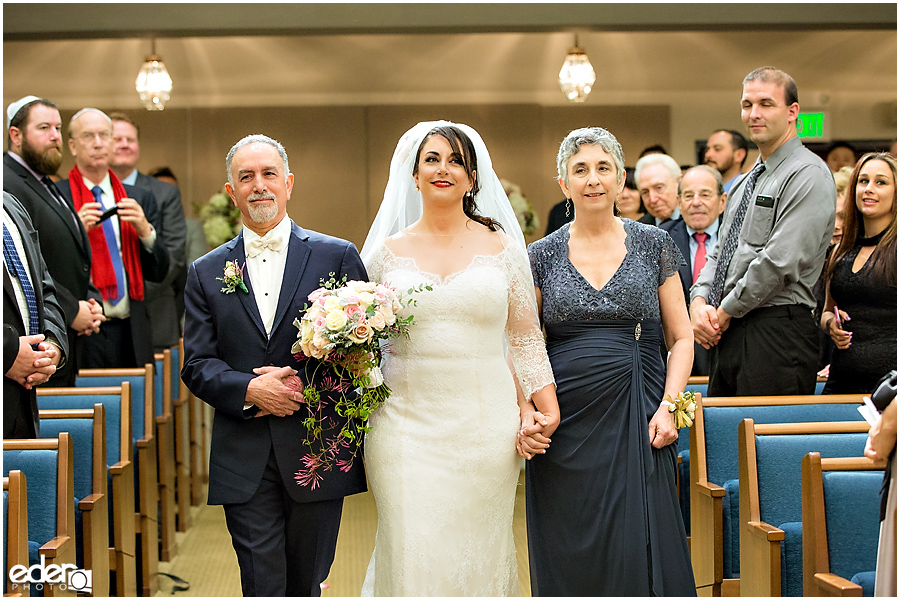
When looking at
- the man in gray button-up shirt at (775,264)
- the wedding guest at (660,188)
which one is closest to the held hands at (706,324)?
the man in gray button-up shirt at (775,264)

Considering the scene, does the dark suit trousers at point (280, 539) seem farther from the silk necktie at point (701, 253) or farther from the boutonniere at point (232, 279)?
the silk necktie at point (701, 253)

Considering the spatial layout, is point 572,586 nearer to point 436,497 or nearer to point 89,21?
point 436,497

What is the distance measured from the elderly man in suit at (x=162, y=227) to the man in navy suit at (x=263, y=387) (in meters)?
3.26

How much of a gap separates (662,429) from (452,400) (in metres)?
0.71

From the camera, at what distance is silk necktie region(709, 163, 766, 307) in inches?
157

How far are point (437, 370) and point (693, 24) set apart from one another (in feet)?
20.3

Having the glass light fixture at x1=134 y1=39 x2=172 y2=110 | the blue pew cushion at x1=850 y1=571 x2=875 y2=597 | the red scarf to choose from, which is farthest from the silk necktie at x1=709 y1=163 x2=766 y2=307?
the glass light fixture at x1=134 y1=39 x2=172 y2=110

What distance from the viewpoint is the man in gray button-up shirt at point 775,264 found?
372cm

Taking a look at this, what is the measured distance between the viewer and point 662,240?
10.3ft

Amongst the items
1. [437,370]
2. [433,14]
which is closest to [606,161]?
[437,370]

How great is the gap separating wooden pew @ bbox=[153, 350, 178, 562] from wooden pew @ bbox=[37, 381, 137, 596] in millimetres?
665

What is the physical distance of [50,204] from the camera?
4.46 metres

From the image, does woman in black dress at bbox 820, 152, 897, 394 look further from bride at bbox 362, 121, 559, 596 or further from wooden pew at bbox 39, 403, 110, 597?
wooden pew at bbox 39, 403, 110, 597

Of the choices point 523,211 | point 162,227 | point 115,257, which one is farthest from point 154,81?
point 523,211
